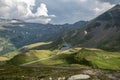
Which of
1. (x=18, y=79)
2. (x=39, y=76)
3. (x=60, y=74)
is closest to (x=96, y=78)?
(x=60, y=74)

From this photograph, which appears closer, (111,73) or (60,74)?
(60,74)

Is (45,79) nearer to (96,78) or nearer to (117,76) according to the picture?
(96,78)

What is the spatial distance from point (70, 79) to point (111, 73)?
1400cm

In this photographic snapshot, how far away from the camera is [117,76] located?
62.1 metres

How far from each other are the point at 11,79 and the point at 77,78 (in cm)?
1281

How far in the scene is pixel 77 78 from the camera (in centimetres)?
5447

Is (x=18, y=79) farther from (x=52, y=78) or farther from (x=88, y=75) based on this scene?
(x=88, y=75)

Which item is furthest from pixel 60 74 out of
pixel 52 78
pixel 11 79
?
pixel 11 79

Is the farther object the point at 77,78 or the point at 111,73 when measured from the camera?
the point at 111,73

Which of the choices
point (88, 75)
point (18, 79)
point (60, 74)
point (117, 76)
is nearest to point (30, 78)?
point (18, 79)

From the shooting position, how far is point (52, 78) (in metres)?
54.4

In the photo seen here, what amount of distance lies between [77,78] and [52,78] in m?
4.82

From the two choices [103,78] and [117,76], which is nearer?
[103,78]

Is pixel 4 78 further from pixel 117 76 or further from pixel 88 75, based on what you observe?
pixel 117 76
